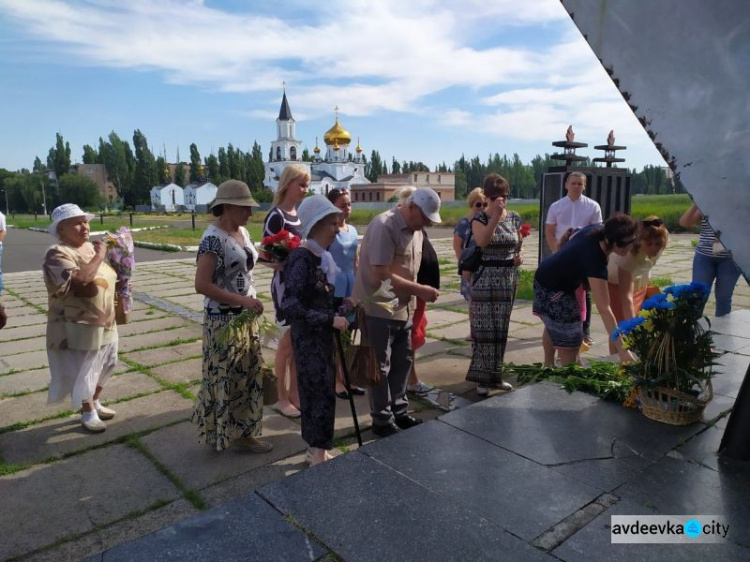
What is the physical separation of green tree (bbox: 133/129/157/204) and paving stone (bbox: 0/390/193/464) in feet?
275

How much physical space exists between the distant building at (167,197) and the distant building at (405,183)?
27735 millimetres

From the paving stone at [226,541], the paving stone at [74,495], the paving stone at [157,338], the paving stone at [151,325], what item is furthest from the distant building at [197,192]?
the paving stone at [226,541]

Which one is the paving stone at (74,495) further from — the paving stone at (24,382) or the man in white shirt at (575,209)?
the man in white shirt at (575,209)

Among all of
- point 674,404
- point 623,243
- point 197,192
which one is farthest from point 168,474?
point 197,192

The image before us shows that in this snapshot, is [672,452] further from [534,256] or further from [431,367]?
[534,256]

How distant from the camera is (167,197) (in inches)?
3223

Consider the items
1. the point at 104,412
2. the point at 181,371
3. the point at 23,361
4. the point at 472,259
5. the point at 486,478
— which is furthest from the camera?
the point at 23,361

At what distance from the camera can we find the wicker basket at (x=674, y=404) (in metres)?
2.66

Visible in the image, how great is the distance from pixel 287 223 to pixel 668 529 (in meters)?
2.91

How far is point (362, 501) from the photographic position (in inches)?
81.2

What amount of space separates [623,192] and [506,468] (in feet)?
23.6

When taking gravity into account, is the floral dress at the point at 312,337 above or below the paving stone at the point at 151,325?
above

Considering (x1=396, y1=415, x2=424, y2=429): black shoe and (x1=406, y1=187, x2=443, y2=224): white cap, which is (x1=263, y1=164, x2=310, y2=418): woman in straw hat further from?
(x1=406, y1=187, x2=443, y2=224): white cap

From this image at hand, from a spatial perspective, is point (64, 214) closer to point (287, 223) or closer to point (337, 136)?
point (287, 223)
